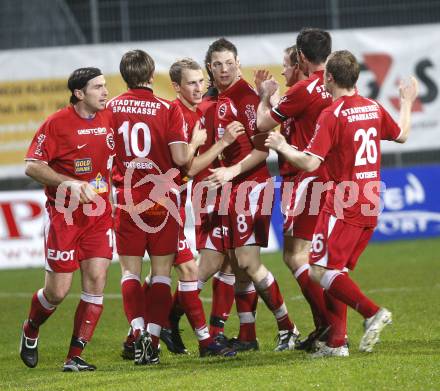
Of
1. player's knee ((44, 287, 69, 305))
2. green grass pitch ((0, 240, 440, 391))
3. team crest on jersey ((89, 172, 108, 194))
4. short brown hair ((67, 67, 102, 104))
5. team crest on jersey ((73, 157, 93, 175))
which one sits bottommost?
A: green grass pitch ((0, 240, 440, 391))

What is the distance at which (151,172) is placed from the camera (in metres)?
8.18

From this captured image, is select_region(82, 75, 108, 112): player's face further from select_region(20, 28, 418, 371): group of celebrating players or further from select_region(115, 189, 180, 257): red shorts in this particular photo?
select_region(115, 189, 180, 257): red shorts

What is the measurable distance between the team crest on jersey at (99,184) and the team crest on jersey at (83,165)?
0.31 ft

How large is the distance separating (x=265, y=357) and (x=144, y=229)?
141cm

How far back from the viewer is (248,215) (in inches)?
338

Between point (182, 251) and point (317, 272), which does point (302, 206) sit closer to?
point (317, 272)

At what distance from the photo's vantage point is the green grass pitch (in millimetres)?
6871

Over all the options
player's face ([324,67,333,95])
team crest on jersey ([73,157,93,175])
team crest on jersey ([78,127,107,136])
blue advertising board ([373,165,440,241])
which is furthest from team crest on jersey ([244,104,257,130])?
blue advertising board ([373,165,440,241])

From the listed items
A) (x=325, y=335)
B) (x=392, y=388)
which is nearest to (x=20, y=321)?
(x=325, y=335)

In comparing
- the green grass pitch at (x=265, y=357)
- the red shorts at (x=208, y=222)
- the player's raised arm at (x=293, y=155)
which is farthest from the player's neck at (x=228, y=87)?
the green grass pitch at (x=265, y=357)

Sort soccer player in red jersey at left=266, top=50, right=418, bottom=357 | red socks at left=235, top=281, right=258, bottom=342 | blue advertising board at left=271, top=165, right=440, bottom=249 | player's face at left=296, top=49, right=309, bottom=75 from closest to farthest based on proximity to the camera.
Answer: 1. soccer player in red jersey at left=266, top=50, right=418, bottom=357
2. player's face at left=296, top=49, right=309, bottom=75
3. red socks at left=235, top=281, right=258, bottom=342
4. blue advertising board at left=271, top=165, right=440, bottom=249

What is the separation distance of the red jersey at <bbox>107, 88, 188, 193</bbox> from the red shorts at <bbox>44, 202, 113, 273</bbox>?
18.4 inches

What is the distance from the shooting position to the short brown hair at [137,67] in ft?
26.5

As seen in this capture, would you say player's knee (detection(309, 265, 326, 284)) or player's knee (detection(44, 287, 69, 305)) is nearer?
player's knee (detection(309, 265, 326, 284))
